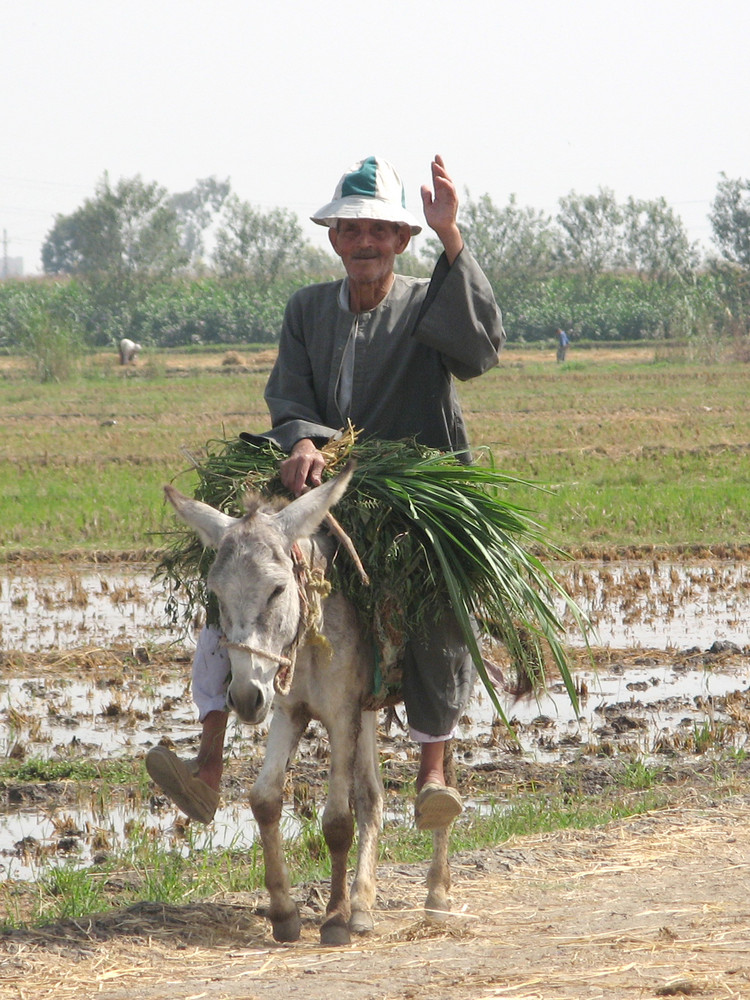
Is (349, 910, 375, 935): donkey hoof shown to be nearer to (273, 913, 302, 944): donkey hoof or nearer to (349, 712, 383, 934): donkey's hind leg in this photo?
(349, 712, 383, 934): donkey's hind leg

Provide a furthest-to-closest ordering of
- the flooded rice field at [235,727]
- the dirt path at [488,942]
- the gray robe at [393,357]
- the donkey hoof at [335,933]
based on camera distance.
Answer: the flooded rice field at [235,727] → the gray robe at [393,357] → the donkey hoof at [335,933] → the dirt path at [488,942]

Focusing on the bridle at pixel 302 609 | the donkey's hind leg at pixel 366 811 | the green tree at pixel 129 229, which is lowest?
the donkey's hind leg at pixel 366 811

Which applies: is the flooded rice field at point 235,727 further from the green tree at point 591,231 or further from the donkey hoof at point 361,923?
the green tree at point 591,231

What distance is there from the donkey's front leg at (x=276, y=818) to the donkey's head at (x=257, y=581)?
0.48 meters

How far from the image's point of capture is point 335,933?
379cm

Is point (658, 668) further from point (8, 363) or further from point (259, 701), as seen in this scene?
point (8, 363)

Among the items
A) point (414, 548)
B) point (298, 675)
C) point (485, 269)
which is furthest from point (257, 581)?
point (485, 269)

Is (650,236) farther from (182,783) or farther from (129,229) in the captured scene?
(182,783)

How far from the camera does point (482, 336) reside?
4.12 m

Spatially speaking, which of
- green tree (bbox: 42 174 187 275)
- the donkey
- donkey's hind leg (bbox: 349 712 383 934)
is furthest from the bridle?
green tree (bbox: 42 174 187 275)

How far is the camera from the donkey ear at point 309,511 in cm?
349

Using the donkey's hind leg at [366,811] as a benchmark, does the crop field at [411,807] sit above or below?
below

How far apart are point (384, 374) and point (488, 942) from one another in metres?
1.79

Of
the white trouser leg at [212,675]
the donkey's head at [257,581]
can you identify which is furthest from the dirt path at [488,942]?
the donkey's head at [257,581]
